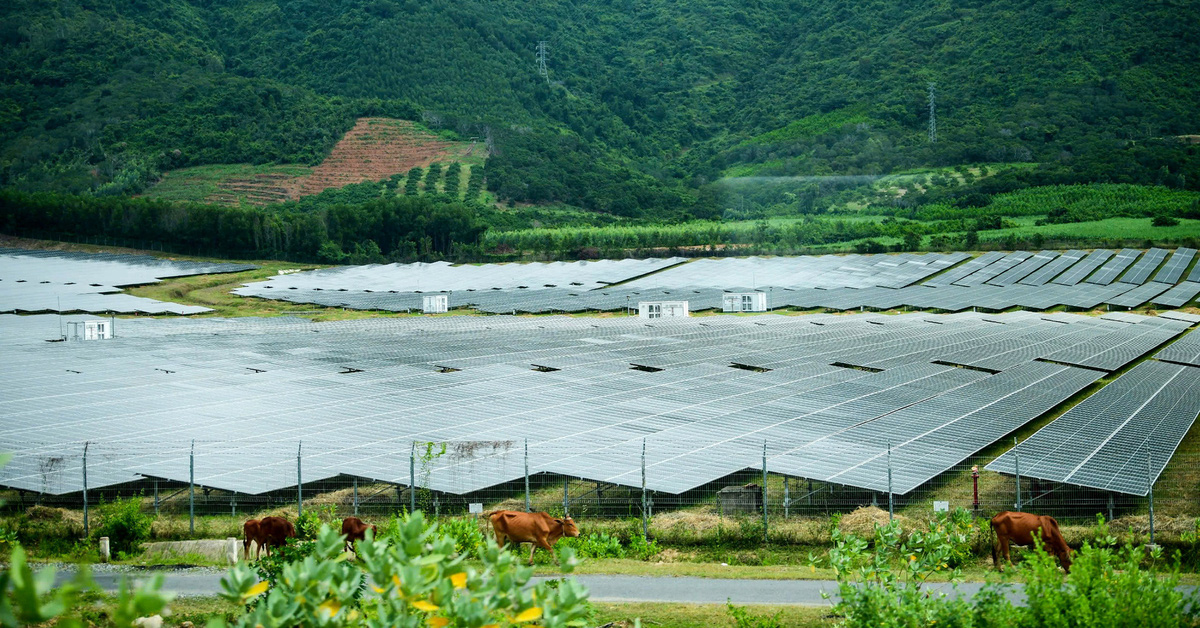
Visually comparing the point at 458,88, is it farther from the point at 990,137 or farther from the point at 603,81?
the point at 990,137

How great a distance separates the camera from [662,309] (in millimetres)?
53250

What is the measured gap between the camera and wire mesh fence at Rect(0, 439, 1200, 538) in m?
16.8

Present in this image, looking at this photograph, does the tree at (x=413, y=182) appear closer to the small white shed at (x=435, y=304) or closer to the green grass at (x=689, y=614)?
the small white shed at (x=435, y=304)

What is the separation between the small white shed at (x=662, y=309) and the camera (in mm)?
52938

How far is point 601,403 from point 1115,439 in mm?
11006

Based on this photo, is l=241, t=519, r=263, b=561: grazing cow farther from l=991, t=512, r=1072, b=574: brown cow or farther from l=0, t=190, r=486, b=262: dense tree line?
l=0, t=190, r=486, b=262: dense tree line

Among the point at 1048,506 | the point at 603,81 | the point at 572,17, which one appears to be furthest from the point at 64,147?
the point at 1048,506

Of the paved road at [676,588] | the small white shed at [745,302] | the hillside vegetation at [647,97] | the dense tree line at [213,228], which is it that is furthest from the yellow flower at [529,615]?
the hillside vegetation at [647,97]

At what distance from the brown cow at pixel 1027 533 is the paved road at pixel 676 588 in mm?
771

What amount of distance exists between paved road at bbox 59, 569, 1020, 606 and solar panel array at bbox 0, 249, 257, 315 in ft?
146

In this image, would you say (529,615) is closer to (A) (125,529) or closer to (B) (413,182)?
(A) (125,529)

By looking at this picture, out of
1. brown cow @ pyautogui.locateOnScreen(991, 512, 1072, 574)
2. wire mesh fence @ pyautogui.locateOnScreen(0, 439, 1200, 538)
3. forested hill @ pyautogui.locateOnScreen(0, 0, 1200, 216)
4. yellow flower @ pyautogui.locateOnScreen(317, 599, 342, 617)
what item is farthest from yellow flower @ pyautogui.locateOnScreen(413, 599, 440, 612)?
forested hill @ pyautogui.locateOnScreen(0, 0, 1200, 216)

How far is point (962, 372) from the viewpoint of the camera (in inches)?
1136

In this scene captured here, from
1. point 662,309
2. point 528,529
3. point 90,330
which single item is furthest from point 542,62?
point 528,529
